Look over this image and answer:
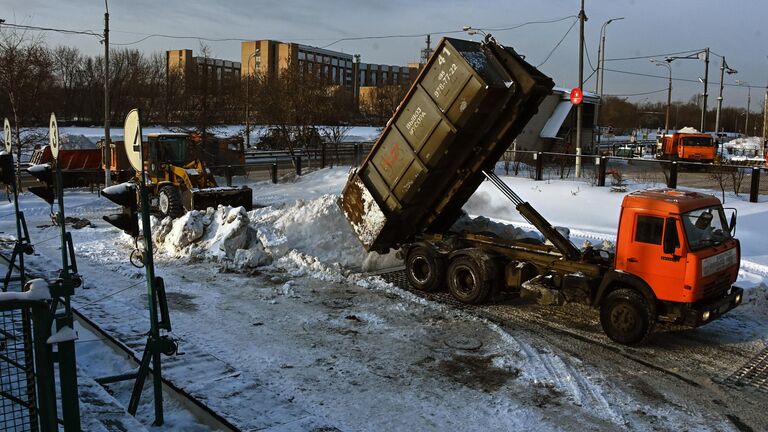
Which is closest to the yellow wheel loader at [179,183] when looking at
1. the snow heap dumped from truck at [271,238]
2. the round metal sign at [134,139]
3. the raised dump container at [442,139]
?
the snow heap dumped from truck at [271,238]

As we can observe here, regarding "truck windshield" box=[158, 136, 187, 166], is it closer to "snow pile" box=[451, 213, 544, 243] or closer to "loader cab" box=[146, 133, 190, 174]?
"loader cab" box=[146, 133, 190, 174]

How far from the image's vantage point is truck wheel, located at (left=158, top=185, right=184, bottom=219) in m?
18.4

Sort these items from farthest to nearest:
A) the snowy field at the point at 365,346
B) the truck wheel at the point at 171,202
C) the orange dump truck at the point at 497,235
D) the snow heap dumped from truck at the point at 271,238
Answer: the truck wheel at the point at 171,202
the snow heap dumped from truck at the point at 271,238
the orange dump truck at the point at 497,235
the snowy field at the point at 365,346

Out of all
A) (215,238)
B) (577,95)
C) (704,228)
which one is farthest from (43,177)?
(577,95)

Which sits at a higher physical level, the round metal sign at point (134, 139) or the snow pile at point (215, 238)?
the round metal sign at point (134, 139)

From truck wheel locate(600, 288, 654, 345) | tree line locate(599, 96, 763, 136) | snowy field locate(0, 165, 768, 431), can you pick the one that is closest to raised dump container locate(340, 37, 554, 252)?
snowy field locate(0, 165, 768, 431)

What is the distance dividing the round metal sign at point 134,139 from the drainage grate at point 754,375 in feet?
22.7

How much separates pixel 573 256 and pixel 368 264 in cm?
449

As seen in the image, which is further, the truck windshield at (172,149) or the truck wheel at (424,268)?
the truck windshield at (172,149)

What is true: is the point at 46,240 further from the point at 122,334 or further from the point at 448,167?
the point at 448,167

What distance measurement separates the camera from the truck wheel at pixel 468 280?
34.2 feet

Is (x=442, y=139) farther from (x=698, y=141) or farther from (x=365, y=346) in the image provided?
(x=698, y=141)

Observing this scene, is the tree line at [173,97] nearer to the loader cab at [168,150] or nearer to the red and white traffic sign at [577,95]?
the loader cab at [168,150]

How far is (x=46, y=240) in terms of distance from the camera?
16.1 m
